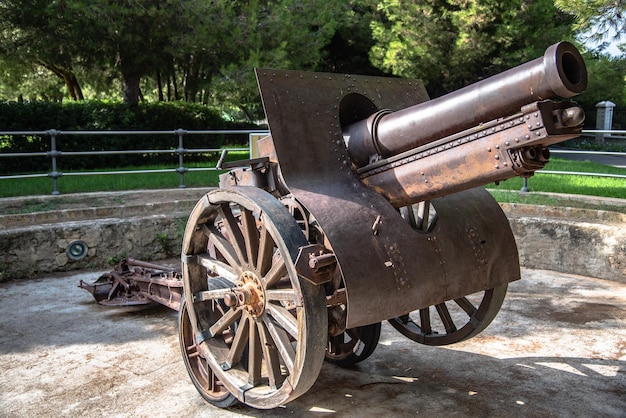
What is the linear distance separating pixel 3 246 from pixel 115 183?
3.10 m

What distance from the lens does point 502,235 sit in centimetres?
372

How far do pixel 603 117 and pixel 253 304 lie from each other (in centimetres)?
2198

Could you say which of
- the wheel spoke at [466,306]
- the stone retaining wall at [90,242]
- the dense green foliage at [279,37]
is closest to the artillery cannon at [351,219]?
the wheel spoke at [466,306]

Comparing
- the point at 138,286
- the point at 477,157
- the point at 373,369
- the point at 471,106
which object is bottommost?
the point at 373,369

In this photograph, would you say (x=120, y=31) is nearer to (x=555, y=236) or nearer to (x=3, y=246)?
(x=3, y=246)

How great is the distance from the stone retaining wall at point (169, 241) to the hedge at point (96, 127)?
497 centimetres

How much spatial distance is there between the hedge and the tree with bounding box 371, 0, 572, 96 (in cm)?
560

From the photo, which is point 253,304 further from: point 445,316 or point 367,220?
point 445,316

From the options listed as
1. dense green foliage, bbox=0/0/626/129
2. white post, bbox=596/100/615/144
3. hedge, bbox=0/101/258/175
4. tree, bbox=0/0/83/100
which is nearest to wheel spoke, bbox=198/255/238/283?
dense green foliage, bbox=0/0/626/129

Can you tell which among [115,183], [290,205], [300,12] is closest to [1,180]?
[115,183]

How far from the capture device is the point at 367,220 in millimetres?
3162

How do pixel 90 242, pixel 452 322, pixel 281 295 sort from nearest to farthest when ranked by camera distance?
pixel 281 295
pixel 452 322
pixel 90 242

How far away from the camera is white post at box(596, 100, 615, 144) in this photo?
70.4ft

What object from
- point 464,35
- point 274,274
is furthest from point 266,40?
point 274,274
